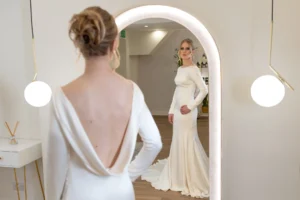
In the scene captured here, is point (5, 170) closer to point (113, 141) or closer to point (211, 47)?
point (113, 141)

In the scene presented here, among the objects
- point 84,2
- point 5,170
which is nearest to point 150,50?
point 84,2

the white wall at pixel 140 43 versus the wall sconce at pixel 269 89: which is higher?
the white wall at pixel 140 43

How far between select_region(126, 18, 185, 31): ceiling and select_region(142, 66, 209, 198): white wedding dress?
0.21 meters

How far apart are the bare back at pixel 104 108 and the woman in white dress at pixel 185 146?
0.54 meters

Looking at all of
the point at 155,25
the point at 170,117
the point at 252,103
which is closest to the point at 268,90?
the point at 252,103

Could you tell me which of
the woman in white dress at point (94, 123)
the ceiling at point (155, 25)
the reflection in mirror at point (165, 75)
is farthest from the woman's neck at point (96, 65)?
the ceiling at point (155, 25)

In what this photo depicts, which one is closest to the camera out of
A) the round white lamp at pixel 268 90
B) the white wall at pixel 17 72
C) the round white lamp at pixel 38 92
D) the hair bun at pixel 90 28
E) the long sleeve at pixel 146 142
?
the hair bun at pixel 90 28

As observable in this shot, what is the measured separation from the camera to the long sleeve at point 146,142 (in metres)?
1.11

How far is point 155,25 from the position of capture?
1.56 metres

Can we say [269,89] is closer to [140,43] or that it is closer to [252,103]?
[252,103]

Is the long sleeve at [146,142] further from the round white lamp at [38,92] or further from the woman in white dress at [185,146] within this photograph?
the round white lamp at [38,92]

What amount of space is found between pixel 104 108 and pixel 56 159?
24 centimetres

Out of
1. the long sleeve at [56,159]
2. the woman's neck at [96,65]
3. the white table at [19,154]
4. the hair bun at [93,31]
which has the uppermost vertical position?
the hair bun at [93,31]

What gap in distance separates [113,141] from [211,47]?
2.39ft
